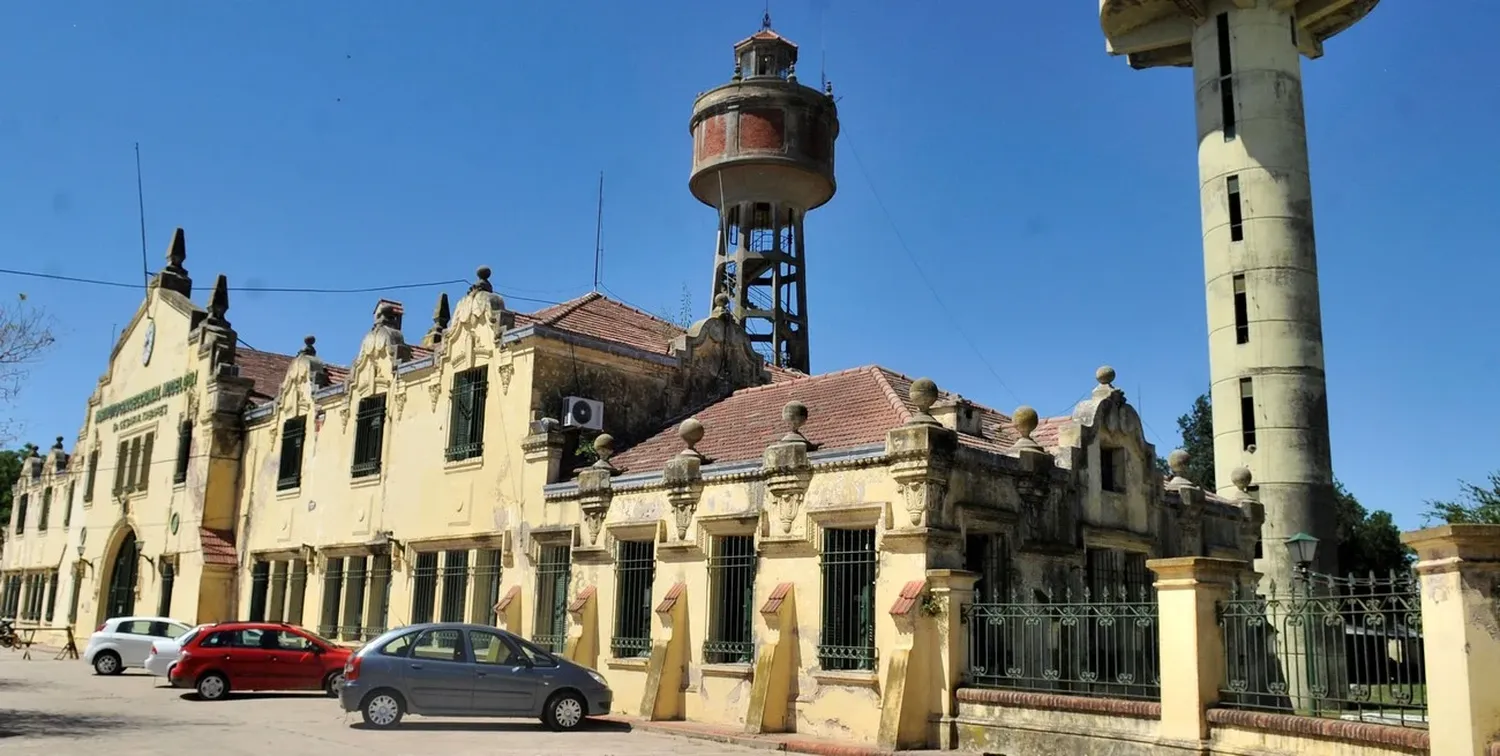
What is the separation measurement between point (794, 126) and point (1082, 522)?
19.1 meters

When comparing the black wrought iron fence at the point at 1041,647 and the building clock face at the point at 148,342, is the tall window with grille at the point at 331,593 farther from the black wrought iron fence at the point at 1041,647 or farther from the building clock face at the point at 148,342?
the black wrought iron fence at the point at 1041,647

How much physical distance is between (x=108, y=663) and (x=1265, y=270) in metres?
27.6

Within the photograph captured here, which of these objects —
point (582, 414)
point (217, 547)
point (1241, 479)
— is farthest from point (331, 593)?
point (1241, 479)

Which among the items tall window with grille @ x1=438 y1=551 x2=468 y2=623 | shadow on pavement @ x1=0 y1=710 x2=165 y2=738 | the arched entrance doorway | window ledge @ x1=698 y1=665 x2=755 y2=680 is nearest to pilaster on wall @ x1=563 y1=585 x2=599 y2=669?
window ledge @ x1=698 y1=665 x2=755 y2=680

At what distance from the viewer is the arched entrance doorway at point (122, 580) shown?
3522cm

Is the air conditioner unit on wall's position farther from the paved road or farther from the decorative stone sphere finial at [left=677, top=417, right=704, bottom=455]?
the paved road

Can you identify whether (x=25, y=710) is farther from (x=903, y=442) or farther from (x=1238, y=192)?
(x=1238, y=192)

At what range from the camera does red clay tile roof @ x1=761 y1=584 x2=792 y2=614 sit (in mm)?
16688

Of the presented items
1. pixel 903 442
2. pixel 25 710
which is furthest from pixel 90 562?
pixel 903 442

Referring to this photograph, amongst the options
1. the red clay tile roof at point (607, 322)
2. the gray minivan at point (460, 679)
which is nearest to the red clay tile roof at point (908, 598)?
the gray minivan at point (460, 679)

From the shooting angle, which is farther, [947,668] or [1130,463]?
[1130,463]

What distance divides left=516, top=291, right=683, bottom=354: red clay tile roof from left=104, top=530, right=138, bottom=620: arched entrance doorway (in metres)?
18.5

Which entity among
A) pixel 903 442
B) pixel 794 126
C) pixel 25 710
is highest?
pixel 794 126

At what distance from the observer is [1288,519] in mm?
28406
